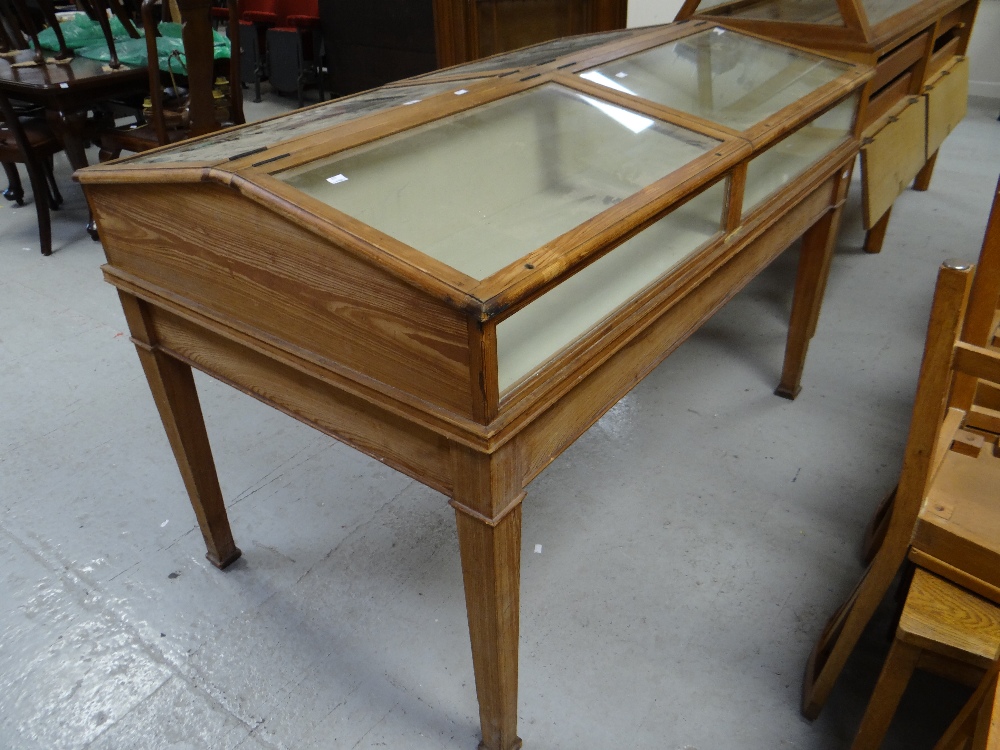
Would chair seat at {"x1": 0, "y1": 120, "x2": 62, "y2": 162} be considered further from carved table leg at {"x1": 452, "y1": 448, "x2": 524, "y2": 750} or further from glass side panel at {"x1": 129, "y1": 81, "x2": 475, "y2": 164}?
carved table leg at {"x1": 452, "y1": 448, "x2": 524, "y2": 750}

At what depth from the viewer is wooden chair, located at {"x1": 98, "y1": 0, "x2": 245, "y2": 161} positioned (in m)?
3.08

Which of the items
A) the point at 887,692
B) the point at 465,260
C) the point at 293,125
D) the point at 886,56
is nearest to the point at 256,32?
the point at 886,56

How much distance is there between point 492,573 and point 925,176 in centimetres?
383

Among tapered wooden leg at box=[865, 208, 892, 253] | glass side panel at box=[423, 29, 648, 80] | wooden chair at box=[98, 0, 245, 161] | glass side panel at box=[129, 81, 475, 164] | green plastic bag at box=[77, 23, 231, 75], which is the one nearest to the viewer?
glass side panel at box=[129, 81, 475, 164]

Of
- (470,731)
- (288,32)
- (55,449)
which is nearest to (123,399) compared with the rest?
(55,449)

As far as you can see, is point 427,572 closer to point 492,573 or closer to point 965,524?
point 492,573

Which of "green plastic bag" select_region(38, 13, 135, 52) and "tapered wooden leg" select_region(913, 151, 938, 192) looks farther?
"green plastic bag" select_region(38, 13, 135, 52)

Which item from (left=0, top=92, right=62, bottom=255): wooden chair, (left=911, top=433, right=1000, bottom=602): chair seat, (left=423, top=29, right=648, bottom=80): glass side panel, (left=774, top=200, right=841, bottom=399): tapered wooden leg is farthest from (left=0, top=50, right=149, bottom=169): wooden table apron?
(left=911, top=433, right=1000, bottom=602): chair seat

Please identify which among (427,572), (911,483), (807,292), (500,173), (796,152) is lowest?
(427,572)

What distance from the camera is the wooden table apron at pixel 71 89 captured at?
3.34m

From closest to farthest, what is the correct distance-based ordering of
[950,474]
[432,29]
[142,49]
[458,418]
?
[458,418] < [950,474] < [142,49] < [432,29]

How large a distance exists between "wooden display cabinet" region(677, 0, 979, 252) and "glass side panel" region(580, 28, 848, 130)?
94 mm

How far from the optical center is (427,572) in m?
1.85

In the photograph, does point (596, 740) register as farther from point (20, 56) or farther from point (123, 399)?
point (20, 56)
